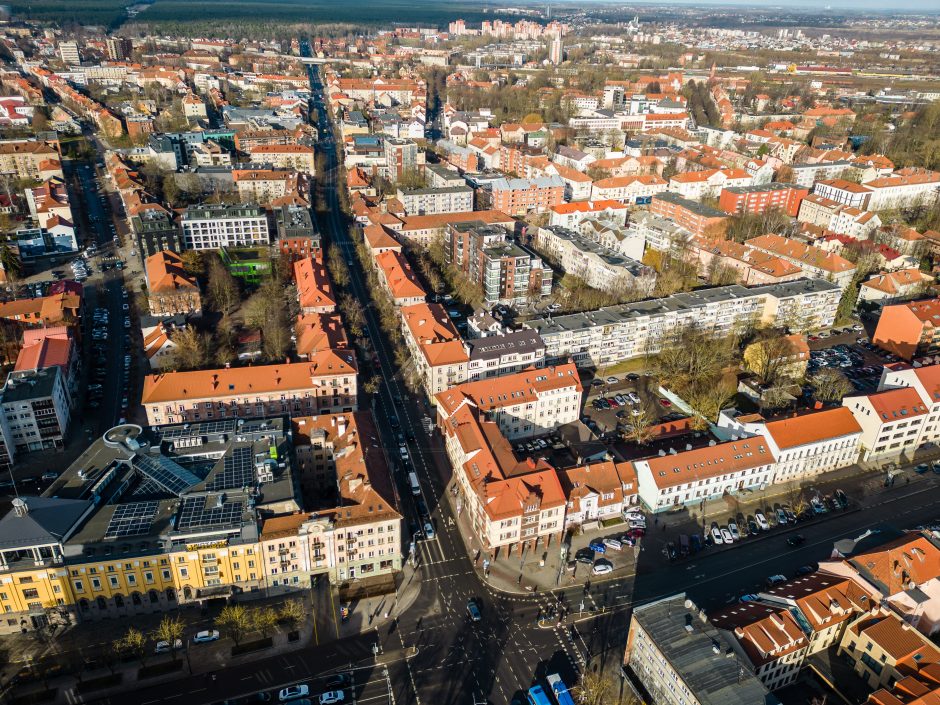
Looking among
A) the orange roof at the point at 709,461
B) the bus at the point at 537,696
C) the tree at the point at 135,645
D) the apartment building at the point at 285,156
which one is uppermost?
the apartment building at the point at 285,156

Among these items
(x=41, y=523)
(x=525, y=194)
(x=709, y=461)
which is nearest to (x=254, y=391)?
(x=41, y=523)

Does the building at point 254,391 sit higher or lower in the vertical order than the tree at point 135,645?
higher

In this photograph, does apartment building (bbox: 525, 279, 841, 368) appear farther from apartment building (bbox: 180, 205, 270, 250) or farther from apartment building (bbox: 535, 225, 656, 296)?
apartment building (bbox: 180, 205, 270, 250)

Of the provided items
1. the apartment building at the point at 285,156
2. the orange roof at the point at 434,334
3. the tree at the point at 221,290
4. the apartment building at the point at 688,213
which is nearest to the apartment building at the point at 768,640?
the orange roof at the point at 434,334

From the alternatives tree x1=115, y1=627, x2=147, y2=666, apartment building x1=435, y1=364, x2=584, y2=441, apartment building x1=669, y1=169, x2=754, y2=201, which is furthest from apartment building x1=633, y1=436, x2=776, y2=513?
apartment building x1=669, y1=169, x2=754, y2=201

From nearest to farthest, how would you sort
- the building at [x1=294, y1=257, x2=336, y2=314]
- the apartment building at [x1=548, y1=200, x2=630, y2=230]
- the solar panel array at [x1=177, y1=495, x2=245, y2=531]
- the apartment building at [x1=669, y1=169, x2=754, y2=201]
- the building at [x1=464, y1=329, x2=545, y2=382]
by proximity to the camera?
the solar panel array at [x1=177, y1=495, x2=245, y2=531], the building at [x1=464, y1=329, x2=545, y2=382], the building at [x1=294, y1=257, x2=336, y2=314], the apartment building at [x1=548, y1=200, x2=630, y2=230], the apartment building at [x1=669, y1=169, x2=754, y2=201]

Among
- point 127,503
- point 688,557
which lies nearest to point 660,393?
point 688,557

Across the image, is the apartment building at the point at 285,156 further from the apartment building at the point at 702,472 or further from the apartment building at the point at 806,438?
the apartment building at the point at 702,472
